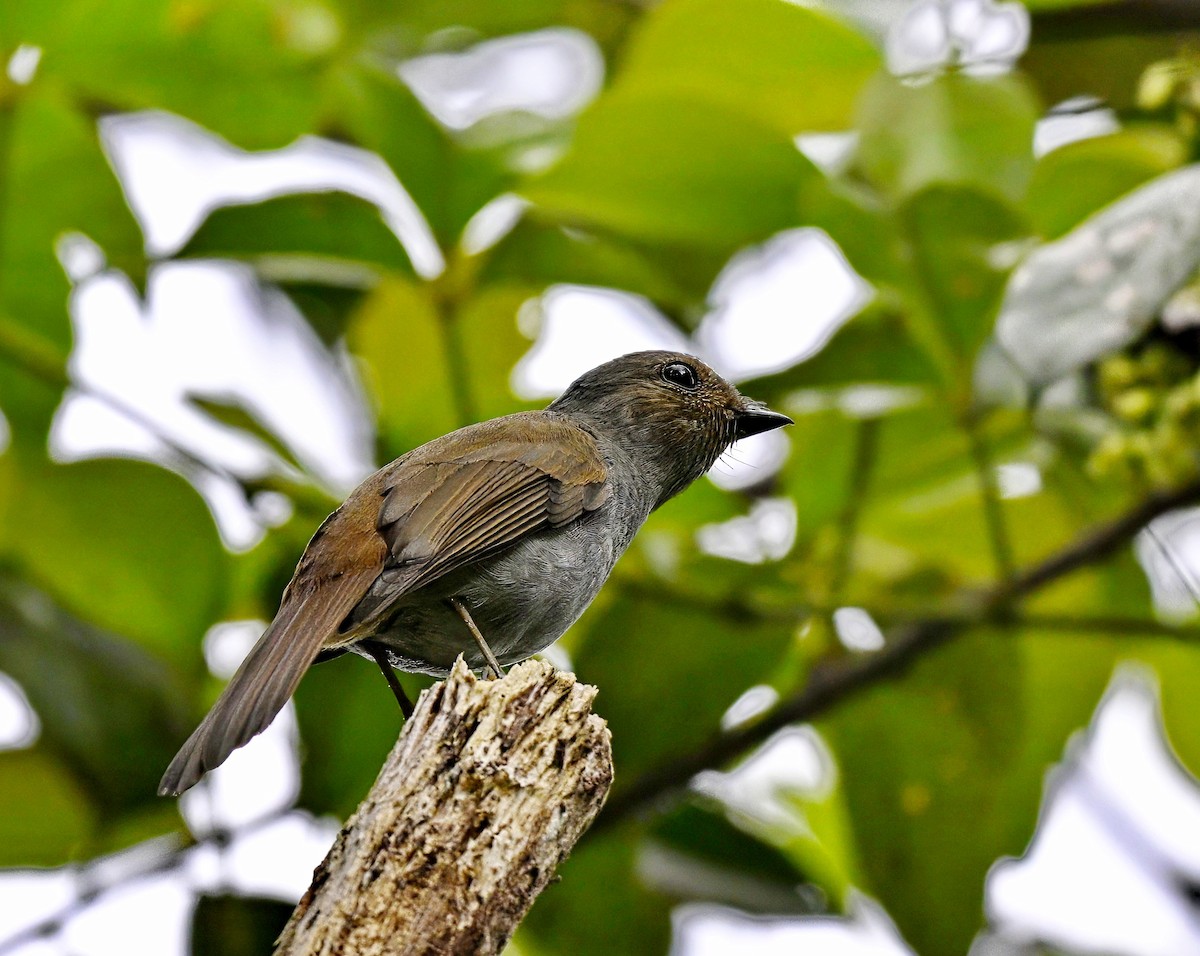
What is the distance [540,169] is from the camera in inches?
149

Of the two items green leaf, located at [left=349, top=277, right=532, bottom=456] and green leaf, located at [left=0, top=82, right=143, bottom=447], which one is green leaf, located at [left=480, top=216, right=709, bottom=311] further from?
green leaf, located at [left=0, top=82, right=143, bottom=447]

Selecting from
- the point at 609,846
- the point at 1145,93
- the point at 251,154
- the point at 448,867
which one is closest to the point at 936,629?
the point at 609,846

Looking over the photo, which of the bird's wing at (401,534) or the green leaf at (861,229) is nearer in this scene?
the bird's wing at (401,534)

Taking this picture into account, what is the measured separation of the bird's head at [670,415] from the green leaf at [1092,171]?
889mm

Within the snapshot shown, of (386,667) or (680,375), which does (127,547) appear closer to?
(386,667)

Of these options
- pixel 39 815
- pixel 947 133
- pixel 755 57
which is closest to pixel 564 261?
pixel 755 57

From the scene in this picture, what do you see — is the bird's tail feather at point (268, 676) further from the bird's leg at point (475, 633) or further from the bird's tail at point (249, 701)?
the bird's leg at point (475, 633)

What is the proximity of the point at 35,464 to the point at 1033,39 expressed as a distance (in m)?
3.03

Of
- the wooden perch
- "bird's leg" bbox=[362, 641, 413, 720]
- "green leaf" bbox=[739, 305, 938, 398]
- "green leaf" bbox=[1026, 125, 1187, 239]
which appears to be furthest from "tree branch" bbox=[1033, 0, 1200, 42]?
the wooden perch

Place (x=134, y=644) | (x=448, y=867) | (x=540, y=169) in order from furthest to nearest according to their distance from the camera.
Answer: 1. (x=134, y=644)
2. (x=540, y=169)
3. (x=448, y=867)

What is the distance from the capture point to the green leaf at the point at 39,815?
3775mm

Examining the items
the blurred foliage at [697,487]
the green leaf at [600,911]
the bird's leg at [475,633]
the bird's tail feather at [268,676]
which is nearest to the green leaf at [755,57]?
the blurred foliage at [697,487]

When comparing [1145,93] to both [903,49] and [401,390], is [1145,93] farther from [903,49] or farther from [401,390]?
[401,390]

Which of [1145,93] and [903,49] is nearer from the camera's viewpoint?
[1145,93]
